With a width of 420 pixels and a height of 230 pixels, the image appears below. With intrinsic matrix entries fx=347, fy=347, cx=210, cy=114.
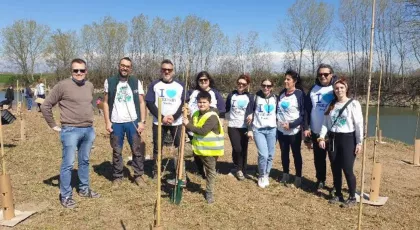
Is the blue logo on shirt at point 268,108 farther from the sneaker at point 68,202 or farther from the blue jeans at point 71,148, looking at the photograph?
the sneaker at point 68,202

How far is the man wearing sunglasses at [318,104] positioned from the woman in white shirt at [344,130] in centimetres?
18

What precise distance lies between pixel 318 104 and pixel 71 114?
10.7ft

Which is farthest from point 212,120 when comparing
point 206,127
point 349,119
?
point 349,119

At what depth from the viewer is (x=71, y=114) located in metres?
4.29

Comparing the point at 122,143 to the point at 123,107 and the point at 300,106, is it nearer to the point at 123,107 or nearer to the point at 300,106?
the point at 123,107

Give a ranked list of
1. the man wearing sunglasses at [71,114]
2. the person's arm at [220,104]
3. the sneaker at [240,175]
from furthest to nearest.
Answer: the sneaker at [240,175] < the person's arm at [220,104] < the man wearing sunglasses at [71,114]

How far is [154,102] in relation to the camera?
5156mm

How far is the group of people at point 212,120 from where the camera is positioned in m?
4.35

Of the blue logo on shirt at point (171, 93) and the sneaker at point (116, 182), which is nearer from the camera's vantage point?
the blue logo on shirt at point (171, 93)

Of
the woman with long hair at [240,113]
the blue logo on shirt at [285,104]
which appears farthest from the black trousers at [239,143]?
the blue logo on shirt at [285,104]

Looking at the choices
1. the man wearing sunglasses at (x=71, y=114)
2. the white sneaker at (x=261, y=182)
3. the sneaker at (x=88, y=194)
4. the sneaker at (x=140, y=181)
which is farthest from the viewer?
the white sneaker at (x=261, y=182)

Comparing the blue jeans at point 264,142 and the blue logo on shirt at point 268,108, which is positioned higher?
the blue logo on shirt at point 268,108

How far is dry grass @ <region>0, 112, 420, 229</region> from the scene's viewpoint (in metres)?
4.10

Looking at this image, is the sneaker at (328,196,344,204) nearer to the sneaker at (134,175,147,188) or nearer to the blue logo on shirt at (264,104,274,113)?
the blue logo on shirt at (264,104,274,113)
